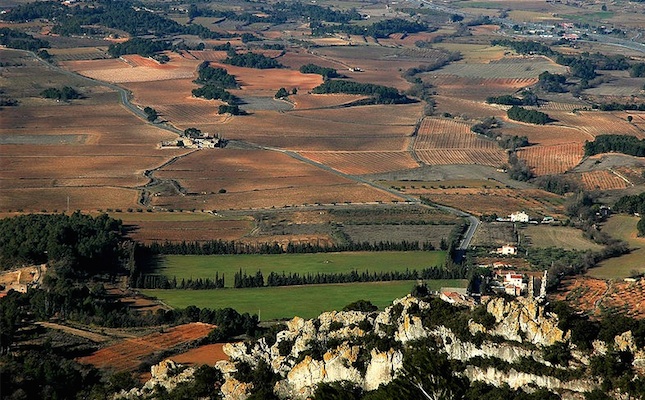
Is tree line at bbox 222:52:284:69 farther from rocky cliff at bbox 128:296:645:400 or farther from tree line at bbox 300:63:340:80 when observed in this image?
rocky cliff at bbox 128:296:645:400

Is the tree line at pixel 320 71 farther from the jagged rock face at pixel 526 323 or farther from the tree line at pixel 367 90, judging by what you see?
the jagged rock face at pixel 526 323

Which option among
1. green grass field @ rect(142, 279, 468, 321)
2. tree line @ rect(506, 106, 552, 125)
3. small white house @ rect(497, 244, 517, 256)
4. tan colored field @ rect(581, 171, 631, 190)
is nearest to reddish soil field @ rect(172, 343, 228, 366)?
green grass field @ rect(142, 279, 468, 321)

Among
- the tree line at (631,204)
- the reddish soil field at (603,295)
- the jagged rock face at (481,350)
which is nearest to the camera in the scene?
the jagged rock face at (481,350)

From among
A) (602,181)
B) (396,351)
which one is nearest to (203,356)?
(396,351)

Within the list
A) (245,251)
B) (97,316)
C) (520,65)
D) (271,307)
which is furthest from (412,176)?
(520,65)

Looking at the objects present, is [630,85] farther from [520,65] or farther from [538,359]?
[538,359]

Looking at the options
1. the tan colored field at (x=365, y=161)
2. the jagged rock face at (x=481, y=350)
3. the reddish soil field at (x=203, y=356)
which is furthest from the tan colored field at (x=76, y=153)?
the jagged rock face at (x=481, y=350)
